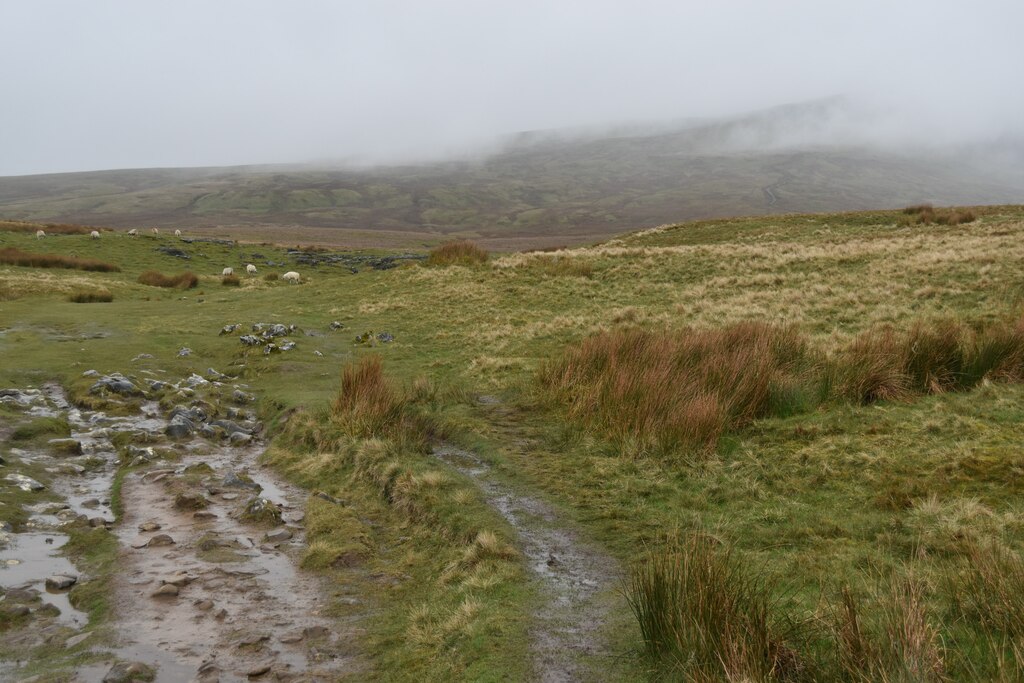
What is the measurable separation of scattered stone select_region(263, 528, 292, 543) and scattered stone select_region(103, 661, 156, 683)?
8.44ft

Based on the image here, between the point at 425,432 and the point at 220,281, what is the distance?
30191 millimetres

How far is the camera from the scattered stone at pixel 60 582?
6211 mm

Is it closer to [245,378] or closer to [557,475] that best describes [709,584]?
[557,475]

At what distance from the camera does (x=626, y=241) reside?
4666 centimetres

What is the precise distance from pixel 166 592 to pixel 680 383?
721 centimetres

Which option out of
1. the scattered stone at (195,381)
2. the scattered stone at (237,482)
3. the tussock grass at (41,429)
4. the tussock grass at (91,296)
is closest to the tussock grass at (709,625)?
the scattered stone at (237,482)

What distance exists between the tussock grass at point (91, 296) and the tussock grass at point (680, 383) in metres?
23.1

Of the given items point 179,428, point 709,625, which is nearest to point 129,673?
point 709,625

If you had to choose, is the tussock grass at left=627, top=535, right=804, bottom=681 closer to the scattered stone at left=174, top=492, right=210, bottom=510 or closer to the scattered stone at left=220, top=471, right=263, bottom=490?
the scattered stone at left=174, top=492, right=210, bottom=510

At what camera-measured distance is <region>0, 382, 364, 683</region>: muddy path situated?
5.19 meters

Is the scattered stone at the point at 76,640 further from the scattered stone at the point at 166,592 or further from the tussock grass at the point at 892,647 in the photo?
the tussock grass at the point at 892,647

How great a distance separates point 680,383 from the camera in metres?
9.91

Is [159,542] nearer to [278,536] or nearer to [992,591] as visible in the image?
[278,536]

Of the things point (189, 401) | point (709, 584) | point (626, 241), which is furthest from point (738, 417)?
point (626, 241)
